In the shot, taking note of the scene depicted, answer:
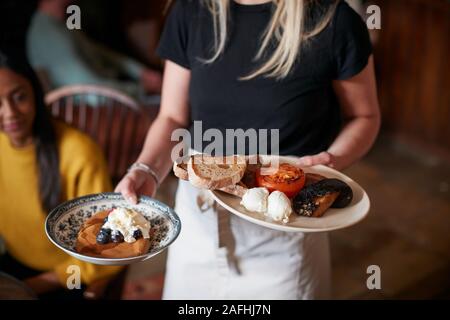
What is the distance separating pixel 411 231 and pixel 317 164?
5.94ft

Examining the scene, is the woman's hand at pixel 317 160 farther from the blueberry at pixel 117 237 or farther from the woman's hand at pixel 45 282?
the woman's hand at pixel 45 282

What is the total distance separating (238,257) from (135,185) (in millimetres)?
328

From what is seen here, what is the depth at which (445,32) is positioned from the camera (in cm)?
318

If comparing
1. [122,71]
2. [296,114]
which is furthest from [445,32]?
[296,114]

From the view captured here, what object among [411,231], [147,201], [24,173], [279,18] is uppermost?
[279,18]

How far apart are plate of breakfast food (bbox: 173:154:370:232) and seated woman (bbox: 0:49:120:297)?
496 mm

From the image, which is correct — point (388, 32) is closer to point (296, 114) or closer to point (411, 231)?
point (411, 231)

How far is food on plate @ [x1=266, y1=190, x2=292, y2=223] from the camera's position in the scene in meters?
1.00

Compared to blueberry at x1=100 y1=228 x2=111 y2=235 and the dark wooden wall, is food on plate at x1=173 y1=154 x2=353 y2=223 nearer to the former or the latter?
blueberry at x1=100 y1=228 x2=111 y2=235

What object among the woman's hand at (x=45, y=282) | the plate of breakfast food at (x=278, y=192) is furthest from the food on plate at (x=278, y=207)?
the woman's hand at (x=45, y=282)

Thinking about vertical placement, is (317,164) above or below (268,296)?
above

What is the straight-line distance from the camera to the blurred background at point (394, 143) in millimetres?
2336

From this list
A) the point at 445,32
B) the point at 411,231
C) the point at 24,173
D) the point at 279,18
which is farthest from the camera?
the point at 445,32
